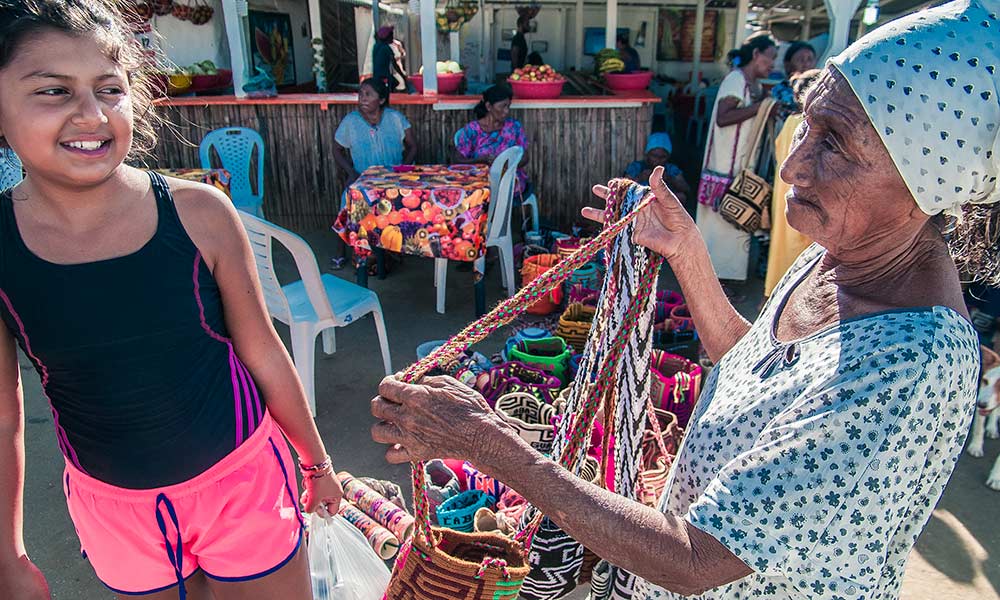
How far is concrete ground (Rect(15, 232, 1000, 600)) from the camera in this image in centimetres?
262

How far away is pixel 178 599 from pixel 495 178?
3.96 metres

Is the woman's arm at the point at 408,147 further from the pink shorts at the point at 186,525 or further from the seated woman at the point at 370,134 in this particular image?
the pink shorts at the point at 186,525

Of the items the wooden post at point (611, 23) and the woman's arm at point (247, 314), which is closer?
the woman's arm at point (247, 314)

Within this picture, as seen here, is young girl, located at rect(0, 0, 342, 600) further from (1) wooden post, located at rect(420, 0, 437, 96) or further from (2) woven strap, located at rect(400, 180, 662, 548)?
(1) wooden post, located at rect(420, 0, 437, 96)

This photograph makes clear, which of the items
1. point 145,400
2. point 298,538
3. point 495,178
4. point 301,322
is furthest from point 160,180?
point 495,178

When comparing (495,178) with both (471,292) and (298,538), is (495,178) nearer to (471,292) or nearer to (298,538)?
(471,292)

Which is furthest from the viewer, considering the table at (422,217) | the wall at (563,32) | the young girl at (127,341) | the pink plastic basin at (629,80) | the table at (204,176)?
the wall at (563,32)

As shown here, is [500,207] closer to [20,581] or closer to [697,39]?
[20,581]

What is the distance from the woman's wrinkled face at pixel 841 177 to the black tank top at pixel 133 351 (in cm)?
128

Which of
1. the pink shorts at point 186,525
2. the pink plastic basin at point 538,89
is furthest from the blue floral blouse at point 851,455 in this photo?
the pink plastic basin at point 538,89

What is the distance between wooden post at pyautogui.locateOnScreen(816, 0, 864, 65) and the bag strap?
185 centimetres

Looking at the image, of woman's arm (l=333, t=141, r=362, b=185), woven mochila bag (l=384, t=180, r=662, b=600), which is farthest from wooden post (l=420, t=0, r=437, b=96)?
woven mochila bag (l=384, t=180, r=662, b=600)

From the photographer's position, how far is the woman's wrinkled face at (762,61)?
17.0ft

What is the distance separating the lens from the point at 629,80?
6.83 m
